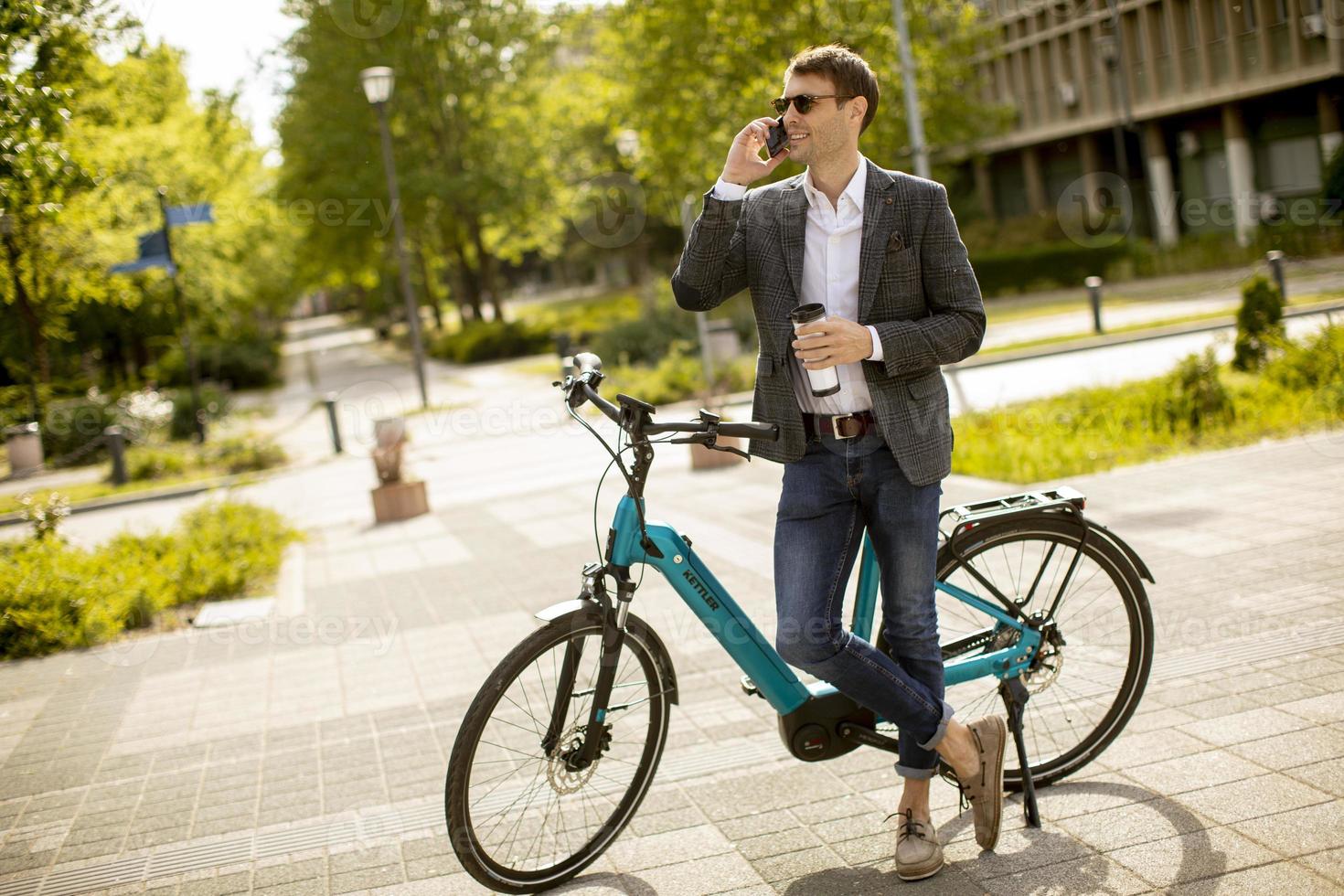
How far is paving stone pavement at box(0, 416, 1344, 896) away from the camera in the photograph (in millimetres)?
3389

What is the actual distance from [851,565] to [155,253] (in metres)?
21.0

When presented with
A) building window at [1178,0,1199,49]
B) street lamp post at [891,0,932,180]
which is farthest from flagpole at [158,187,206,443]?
building window at [1178,0,1199,49]

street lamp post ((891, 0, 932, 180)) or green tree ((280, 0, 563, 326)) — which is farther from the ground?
green tree ((280, 0, 563, 326))

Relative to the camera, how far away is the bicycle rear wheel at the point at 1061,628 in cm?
356

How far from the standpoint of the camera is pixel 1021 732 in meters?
3.53

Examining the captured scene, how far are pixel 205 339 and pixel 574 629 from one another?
4267cm

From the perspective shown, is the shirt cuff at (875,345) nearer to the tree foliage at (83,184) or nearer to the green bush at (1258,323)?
the tree foliage at (83,184)

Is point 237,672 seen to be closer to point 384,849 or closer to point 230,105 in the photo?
point 384,849

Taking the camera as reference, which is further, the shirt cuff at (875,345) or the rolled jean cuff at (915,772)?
the rolled jean cuff at (915,772)

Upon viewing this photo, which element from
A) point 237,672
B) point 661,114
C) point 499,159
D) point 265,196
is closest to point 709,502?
point 237,672

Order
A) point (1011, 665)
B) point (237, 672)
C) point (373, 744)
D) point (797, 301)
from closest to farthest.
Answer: point (797, 301), point (1011, 665), point (373, 744), point (237, 672)

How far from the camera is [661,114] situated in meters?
34.7

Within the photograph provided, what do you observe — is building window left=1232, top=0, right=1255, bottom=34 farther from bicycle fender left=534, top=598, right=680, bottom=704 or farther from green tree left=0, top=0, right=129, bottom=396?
bicycle fender left=534, top=598, right=680, bottom=704

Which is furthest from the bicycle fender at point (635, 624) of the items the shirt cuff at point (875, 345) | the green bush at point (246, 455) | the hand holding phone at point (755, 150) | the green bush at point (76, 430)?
the green bush at point (76, 430)
